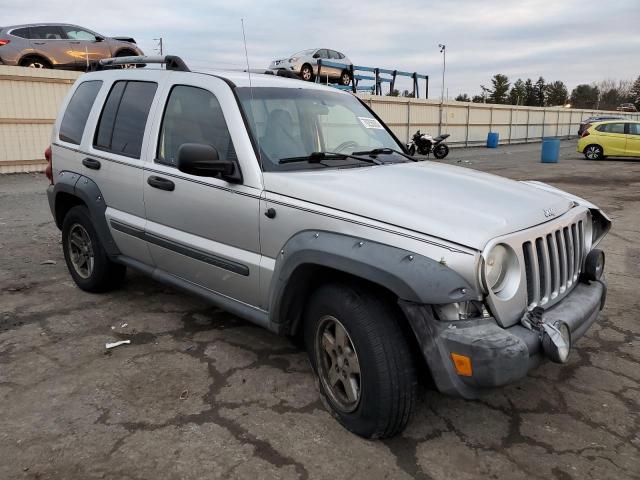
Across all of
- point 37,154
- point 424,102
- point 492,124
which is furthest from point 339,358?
point 492,124

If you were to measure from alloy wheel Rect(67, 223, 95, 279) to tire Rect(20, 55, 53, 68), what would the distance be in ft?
37.6

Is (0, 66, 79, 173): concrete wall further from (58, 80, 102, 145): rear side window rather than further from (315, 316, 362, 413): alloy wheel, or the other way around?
(315, 316, 362, 413): alloy wheel

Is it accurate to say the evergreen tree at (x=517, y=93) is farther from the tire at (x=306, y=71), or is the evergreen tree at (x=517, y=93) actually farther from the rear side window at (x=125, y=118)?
the rear side window at (x=125, y=118)

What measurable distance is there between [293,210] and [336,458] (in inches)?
49.7

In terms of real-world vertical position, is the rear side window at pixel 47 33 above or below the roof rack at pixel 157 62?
above

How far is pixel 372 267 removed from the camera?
237 centimetres

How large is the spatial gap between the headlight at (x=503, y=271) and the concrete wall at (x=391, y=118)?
13.2m

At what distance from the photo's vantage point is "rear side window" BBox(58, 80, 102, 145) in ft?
14.7

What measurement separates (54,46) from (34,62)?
67cm

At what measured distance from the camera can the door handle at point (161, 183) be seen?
11.5 ft

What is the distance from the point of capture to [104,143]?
4207 millimetres

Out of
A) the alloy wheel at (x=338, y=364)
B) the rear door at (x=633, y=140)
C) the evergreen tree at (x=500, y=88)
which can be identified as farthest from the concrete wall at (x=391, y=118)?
the evergreen tree at (x=500, y=88)

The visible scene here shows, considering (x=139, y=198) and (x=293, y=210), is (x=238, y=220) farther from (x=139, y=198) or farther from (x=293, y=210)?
(x=139, y=198)

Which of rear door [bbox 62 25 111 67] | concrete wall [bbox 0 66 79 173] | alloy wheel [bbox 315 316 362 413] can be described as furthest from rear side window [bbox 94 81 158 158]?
rear door [bbox 62 25 111 67]
